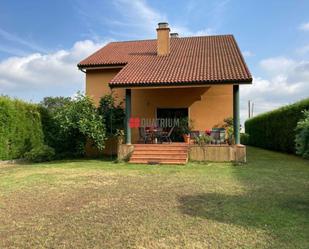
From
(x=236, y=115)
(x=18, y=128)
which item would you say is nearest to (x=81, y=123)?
(x=18, y=128)

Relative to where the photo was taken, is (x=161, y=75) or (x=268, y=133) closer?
(x=161, y=75)

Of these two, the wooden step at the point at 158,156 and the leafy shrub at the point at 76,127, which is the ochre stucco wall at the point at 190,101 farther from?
the wooden step at the point at 158,156

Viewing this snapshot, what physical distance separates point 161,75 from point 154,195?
361 inches

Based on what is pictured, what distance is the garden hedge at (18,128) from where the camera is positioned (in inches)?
597

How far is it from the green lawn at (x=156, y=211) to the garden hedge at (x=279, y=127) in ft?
26.5

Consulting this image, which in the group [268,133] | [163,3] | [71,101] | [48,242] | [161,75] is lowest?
[48,242]

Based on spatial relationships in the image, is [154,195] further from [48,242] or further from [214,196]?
[48,242]

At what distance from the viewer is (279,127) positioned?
20.7 metres

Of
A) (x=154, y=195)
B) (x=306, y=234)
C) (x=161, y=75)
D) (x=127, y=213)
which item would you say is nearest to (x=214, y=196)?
(x=154, y=195)

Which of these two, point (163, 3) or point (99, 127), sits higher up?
point (163, 3)

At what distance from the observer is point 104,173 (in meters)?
11.2

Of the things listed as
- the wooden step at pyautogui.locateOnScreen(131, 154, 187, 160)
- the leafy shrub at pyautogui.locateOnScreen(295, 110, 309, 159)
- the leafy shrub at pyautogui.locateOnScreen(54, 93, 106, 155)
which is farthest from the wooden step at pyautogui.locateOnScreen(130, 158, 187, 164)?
the leafy shrub at pyautogui.locateOnScreen(295, 110, 309, 159)

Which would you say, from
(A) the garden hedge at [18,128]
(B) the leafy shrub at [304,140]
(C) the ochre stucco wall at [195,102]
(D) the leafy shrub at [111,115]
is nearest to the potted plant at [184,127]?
(C) the ochre stucco wall at [195,102]

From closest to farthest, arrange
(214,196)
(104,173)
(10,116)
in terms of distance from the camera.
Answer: (214,196) → (104,173) → (10,116)
